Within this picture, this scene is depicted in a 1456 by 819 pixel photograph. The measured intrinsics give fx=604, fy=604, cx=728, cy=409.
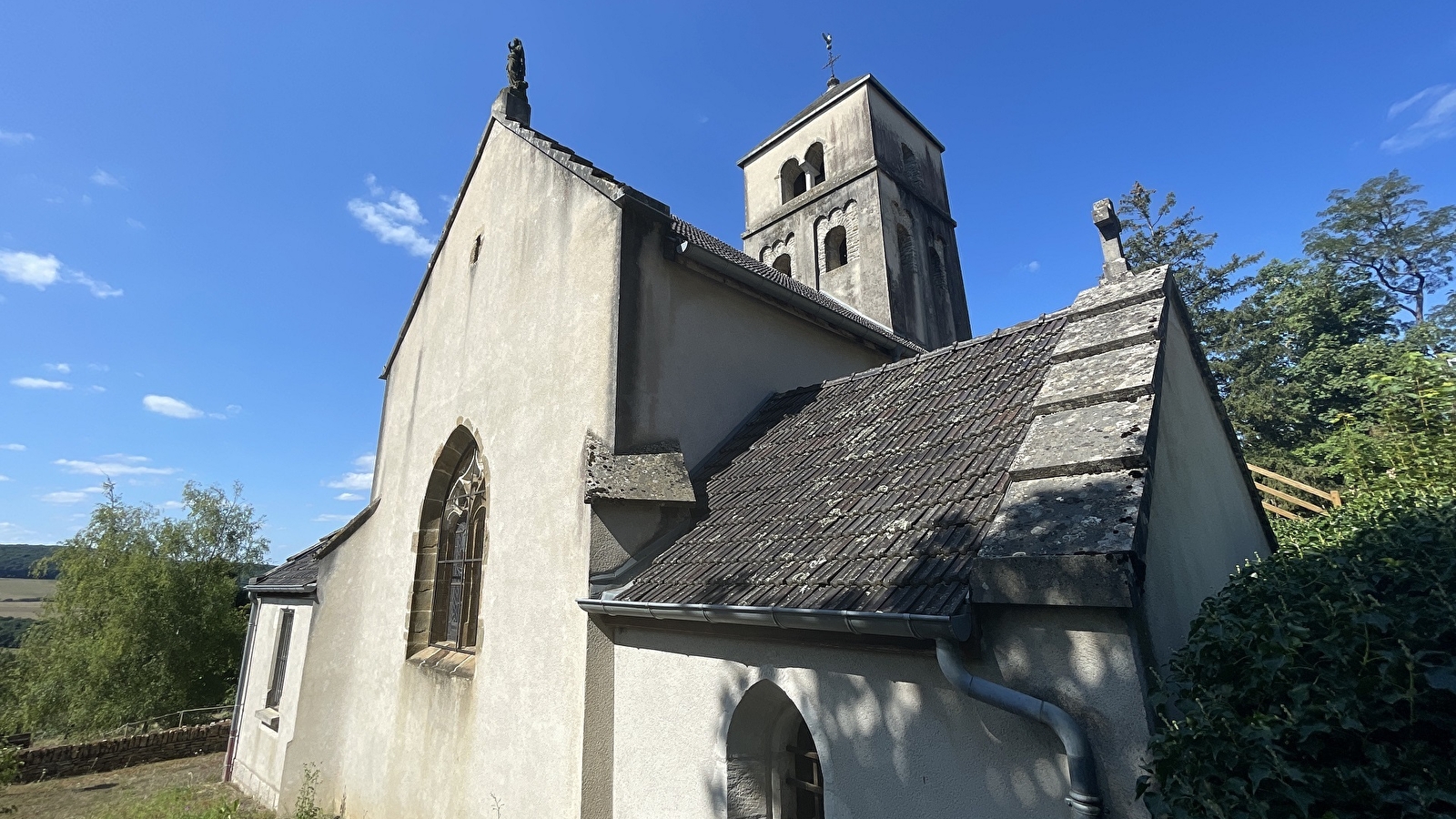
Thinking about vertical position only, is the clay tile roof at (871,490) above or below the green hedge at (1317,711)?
above

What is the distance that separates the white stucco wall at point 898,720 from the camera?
2535 millimetres

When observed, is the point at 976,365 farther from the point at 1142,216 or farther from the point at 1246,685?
the point at 1142,216

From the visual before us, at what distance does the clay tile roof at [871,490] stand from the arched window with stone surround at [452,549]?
11.3 ft

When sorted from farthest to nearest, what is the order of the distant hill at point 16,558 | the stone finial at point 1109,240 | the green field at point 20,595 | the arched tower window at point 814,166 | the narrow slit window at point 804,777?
the distant hill at point 16,558, the green field at point 20,595, the arched tower window at point 814,166, the stone finial at point 1109,240, the narrow slit window at point 804,777

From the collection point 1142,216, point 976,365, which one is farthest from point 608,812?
point 1142,216

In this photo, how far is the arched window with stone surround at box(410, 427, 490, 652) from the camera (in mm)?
7805

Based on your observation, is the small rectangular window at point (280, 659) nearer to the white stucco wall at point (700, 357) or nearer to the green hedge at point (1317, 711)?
the white stucco wall at point (700, 357)

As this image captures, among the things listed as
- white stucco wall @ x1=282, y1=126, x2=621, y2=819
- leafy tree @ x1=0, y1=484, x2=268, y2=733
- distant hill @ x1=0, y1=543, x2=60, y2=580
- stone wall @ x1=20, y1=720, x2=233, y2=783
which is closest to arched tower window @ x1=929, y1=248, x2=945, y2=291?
white stucco wall @ x1=282, y1=126, x2=621, y2=819

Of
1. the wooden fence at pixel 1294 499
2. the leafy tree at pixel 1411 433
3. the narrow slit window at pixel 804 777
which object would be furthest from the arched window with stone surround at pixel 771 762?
the wooden fence at pixel 1294 499

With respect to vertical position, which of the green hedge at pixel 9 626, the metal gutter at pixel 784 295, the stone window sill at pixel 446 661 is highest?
the metal gutter at pixel 784 295

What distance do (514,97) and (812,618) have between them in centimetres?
943

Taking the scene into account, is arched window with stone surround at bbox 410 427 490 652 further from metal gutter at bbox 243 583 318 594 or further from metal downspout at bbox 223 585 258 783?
metal downspout at bbox 223 585 258 783

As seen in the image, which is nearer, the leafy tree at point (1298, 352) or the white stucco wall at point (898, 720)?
the white stucco wall at point (898, 720)

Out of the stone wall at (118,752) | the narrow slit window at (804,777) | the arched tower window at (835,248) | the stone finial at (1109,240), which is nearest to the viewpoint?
the narrow slit window at (804,777)
